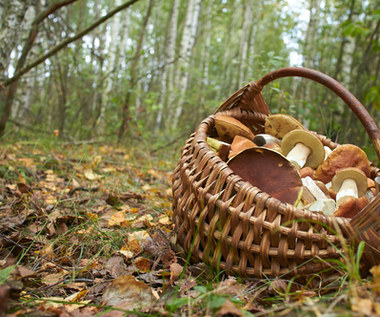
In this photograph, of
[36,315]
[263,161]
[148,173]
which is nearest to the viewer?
[36,315]

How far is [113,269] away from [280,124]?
4.32 feet

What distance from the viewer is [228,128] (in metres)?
1.79

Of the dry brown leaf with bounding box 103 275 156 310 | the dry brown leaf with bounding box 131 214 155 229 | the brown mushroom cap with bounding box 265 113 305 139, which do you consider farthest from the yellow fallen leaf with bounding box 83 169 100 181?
the dry brown leaf with bounding box 103 275 156 310

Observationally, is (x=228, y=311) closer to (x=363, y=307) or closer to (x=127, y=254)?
(x=363, y=307)

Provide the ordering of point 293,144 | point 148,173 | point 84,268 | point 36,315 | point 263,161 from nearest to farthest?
point 36,315, point 84,268, point 263,161, point 293,144, point 148,173

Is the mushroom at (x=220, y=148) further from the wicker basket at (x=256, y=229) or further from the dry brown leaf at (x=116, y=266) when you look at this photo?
the dry brown leaf at (x=116, y=266)

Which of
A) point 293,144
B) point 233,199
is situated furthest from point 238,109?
point 233,199

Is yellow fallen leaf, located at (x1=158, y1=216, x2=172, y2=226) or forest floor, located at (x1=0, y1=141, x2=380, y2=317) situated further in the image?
yellow fallen leaf, located at (x1=158, y1=216, x2=172, y2=226)

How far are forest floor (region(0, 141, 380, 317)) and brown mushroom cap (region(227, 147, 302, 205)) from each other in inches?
16.8

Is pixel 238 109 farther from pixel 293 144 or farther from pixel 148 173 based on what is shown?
pixel 148 173

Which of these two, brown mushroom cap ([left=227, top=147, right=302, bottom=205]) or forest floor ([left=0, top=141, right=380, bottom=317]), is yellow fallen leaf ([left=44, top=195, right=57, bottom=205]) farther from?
brown mushroom cap ([left=227, top=147, right=302, bottom=205])

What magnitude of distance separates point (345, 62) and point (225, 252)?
723cm

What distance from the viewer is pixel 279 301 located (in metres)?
1.08

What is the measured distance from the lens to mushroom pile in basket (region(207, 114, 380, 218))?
1383 mm
